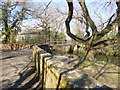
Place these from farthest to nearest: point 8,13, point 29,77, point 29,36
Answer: point 29,36, point 8,13, point 29,77

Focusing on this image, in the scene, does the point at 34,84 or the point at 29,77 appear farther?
the point at 29,77

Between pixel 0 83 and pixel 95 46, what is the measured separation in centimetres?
333

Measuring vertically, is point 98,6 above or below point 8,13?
below

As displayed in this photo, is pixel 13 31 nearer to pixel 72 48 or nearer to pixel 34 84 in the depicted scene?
pixel 72 48

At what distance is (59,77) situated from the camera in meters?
1.47

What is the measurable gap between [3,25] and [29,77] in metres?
12.5

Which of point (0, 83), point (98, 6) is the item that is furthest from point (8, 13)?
point (0, 83)

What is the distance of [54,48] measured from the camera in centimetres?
1318

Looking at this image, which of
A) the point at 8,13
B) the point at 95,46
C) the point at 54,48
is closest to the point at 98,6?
the point at 95,46

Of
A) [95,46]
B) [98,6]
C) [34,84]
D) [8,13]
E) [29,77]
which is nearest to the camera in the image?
[34,84]

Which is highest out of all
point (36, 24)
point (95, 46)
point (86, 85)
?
point (36, 24)

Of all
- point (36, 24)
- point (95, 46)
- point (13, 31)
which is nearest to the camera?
point (95, 46)

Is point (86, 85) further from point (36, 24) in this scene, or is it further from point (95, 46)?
point (36, 24)

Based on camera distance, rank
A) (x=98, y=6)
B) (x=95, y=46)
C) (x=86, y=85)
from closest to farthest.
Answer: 1. (x=86, y=85)
2. (x=95, y=46)
3. (x=98, y=6)
